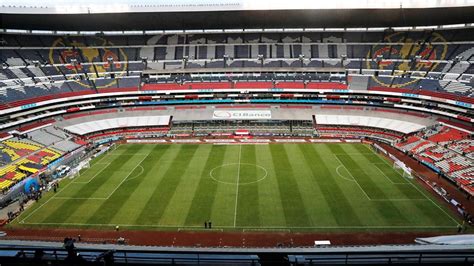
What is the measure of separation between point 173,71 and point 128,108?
1142cm

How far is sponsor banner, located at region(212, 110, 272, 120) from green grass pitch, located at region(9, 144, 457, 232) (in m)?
15.2

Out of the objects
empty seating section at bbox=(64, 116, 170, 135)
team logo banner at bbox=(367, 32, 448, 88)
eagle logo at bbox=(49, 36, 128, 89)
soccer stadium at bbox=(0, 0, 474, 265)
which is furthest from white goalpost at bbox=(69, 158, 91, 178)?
team logo banner at bbox=(367, 32, 448, 88)

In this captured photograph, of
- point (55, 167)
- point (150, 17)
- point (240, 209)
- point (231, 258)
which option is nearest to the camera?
point (231, 258)

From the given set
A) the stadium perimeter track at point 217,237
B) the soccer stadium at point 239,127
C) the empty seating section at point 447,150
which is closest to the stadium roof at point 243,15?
the soccer stadium at point 239,127

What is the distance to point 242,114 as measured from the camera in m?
59.9

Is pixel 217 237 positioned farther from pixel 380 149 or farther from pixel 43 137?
pixel 43 137

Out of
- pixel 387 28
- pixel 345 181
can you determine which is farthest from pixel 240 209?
pixel 387 28

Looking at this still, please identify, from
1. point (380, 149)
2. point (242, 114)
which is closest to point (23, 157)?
point (242, 114)

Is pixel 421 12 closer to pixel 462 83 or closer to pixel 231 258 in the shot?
pixel 462 83

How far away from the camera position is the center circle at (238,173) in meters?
35.8

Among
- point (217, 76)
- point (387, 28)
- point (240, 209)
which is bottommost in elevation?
point (240, 209)

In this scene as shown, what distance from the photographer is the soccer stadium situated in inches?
1073

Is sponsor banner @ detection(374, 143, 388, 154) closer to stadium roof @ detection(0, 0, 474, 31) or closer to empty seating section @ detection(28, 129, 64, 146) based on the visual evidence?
stadium roof @ detection(0, 0, 474, 31)

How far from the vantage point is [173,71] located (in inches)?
2630
